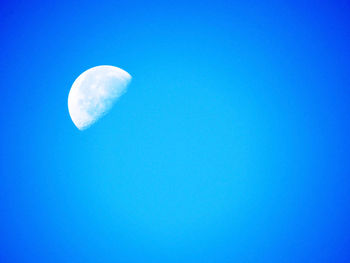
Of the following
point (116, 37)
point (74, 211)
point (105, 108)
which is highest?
point (116, 37)

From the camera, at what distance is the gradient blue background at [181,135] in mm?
1382

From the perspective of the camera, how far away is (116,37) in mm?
1431

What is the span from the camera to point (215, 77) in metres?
1.41

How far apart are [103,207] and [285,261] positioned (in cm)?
123

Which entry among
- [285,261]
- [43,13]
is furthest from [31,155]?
[285,261]

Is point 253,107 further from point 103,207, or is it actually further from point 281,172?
point 103,207

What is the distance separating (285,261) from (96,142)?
145 centimetres

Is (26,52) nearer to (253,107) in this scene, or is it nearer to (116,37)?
(116,37)

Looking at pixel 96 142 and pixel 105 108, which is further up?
pixel 105 108

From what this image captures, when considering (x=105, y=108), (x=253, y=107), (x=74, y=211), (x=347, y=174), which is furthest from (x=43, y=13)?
(x=347, y=174)

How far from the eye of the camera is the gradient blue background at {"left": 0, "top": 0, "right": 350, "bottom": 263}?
1.38 m

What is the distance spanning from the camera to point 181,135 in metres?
1.42

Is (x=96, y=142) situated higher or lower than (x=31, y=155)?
higher

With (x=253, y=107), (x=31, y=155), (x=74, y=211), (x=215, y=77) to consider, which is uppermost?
(x=215, y=77)
